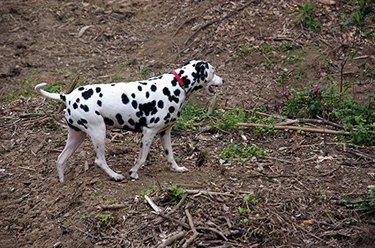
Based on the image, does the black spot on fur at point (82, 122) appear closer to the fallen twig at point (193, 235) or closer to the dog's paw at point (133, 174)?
the dog's paw at point (133, 174)

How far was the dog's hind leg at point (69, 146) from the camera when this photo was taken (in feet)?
24.5

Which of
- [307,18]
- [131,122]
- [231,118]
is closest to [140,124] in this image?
[131,122]

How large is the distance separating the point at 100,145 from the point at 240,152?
75.1 inches

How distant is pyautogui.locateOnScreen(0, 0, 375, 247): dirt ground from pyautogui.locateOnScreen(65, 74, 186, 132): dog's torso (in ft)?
2.41

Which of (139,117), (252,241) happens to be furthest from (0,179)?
(252,241)

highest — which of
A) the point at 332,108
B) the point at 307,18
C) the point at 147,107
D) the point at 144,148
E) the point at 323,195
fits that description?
the point at 147,107

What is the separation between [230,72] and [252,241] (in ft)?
15.6

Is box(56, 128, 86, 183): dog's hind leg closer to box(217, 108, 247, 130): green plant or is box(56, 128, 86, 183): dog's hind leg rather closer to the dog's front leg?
the dog's front leg

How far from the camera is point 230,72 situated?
10.6 metres

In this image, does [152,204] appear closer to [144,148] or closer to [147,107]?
[144,148]

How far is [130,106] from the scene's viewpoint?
7.17 m

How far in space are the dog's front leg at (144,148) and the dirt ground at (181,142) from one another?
0.15m

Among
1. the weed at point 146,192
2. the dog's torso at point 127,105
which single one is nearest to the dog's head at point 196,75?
the dog's torso at point 127,105

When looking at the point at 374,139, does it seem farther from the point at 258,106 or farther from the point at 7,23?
the point at 7,23
